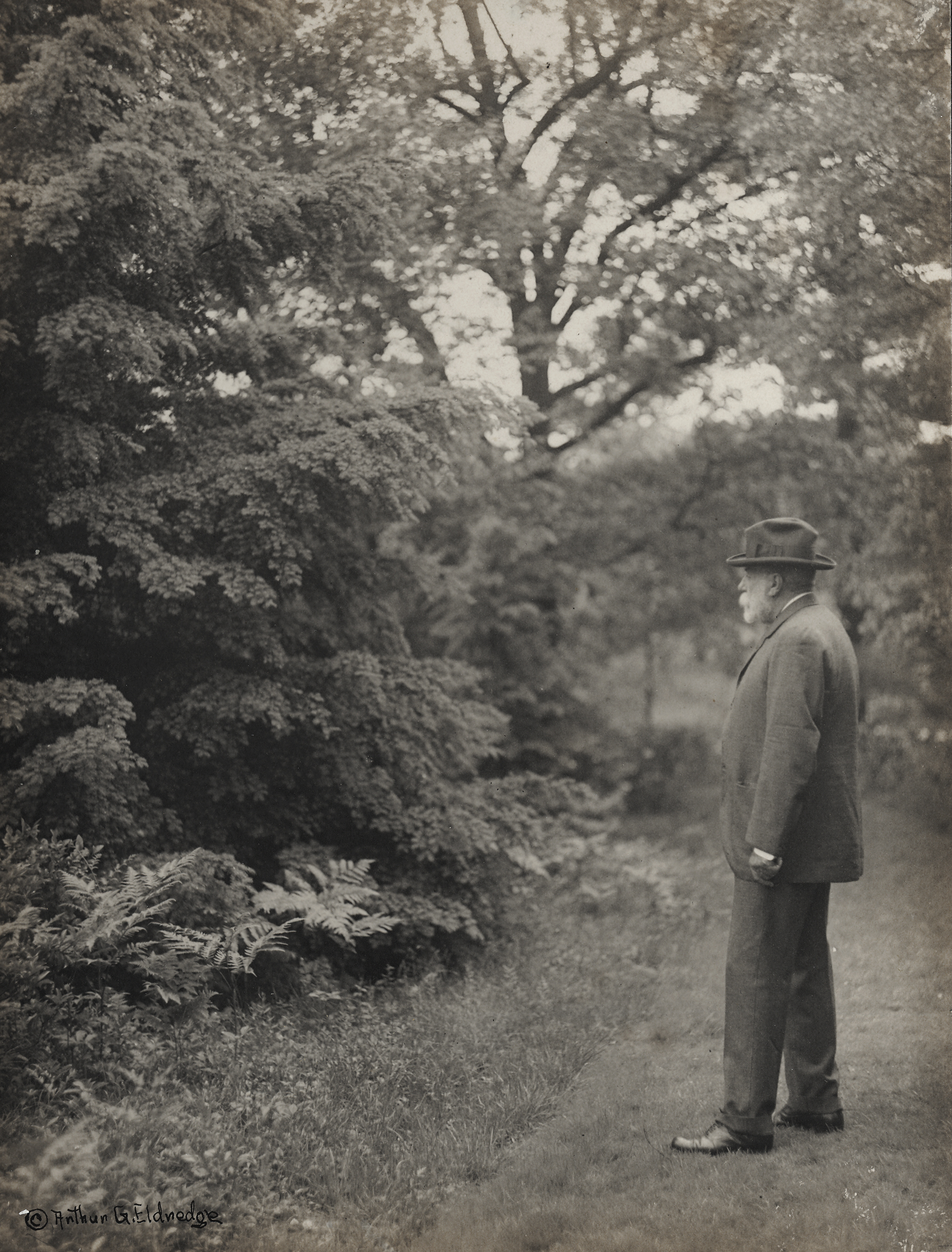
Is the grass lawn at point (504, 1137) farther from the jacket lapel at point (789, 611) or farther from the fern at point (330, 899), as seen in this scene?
the jacket lapel at point (789, 611)

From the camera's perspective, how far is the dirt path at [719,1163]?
379 cm

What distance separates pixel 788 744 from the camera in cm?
388

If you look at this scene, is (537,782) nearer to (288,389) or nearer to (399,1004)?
(399,1004)

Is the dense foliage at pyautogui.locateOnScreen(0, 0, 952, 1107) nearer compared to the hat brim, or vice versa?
the hat brim

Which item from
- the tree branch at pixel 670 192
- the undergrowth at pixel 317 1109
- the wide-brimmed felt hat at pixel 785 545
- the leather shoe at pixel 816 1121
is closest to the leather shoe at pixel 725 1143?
the leather shoe at pixel 816 1121

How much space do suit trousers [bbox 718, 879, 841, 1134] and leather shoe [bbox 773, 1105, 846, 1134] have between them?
22mm

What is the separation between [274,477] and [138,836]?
2.06 metres

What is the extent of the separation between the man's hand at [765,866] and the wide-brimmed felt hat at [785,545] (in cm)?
115

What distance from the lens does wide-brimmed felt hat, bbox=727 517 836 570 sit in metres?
4.18

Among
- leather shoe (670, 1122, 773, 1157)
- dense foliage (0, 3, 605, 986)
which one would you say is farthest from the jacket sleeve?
dense foliage (0, 3, 605, 986)

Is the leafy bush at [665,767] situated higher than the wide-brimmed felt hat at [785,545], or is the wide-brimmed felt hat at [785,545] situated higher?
the wide-brimmed felt hat at [785,545]

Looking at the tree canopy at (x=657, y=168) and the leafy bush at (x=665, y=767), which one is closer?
the tree canopy at (x=657, y=168)

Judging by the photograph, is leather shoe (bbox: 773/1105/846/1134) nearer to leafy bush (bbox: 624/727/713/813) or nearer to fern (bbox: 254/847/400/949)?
fern (bbox: 254/847/400/949)

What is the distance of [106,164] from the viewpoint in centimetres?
510
